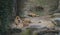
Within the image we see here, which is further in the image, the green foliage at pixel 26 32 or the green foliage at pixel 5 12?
the green foliage at pixel 26 32

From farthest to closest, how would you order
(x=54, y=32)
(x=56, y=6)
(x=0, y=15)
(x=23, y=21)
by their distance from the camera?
(x=56, y=6)
(x=23, y=21)
(x=54, y=32)
(x=0, y=15)

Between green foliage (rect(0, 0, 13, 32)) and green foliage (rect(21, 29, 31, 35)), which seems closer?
green foliage (rect(0, 0, 13, 32))

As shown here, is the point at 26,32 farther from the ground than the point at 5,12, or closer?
closer

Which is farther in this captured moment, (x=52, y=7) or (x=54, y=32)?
(x=52, y=7)

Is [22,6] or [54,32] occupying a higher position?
[22,6]

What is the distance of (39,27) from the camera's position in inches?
178

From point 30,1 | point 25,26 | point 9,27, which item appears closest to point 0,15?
point 9,27

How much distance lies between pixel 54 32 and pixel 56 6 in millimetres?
2519

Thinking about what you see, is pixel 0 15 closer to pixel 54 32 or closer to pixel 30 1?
pixel 54 32

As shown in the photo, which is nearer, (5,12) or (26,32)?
(5,12)

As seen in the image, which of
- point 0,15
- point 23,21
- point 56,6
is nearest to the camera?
point 0,15

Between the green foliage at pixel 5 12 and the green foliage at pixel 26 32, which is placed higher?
the green foliage at pixel 5 12

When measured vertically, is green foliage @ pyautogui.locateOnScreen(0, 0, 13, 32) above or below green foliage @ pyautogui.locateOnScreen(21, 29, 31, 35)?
above

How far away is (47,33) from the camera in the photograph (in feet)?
13.9
